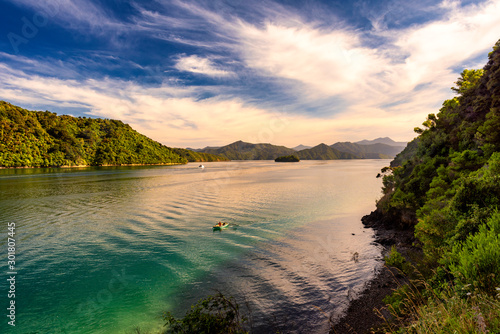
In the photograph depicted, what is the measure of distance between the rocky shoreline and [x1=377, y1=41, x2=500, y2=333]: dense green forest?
131 cm

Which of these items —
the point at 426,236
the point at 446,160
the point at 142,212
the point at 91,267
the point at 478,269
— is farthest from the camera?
the point at 142,212

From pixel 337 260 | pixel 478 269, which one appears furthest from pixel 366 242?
pixel 478 269

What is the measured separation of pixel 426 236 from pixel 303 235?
15.2 meters

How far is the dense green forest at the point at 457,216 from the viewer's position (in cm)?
519

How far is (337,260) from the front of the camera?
19.7 metres

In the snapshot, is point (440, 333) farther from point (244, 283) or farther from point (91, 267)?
point (91, 267)

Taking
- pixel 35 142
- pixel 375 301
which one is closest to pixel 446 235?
pixel 375 301

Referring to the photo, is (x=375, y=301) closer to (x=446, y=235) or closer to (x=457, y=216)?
(x=446, y=235)

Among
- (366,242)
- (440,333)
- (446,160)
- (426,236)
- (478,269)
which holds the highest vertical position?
(446,160)

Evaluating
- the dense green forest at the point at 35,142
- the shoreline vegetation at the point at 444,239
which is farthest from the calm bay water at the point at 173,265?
the dense green forest at the point at 35,142

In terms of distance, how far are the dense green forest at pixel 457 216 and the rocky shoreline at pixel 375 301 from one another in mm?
1308

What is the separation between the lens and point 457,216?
33.2 feet

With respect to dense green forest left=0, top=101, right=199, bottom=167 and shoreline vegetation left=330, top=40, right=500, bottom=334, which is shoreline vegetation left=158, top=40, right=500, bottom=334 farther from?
dense green forest left=0, top=101, right=199, bottom=167

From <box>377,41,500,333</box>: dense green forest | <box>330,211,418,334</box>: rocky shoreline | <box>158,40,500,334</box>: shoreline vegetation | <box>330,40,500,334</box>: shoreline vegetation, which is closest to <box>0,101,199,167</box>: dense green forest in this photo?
<box>158,40,500,334</box>: shoreline vegetation
